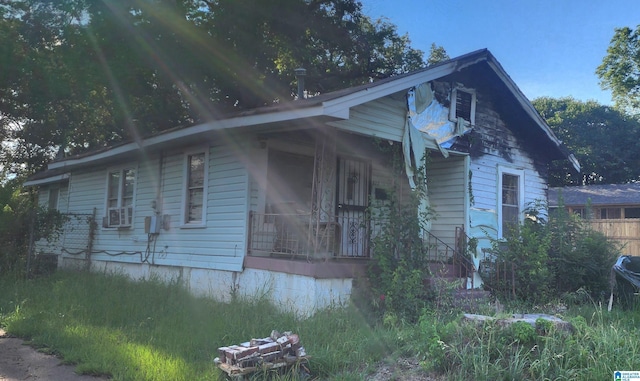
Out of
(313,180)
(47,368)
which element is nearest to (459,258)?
(313,180)

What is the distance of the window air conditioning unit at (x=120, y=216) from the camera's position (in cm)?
1199

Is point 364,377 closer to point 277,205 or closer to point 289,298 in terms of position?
point 289,298

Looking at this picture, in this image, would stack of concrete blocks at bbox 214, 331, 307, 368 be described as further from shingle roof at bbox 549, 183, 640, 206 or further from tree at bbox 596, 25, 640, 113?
tree at bbox 596, 25, 640, 113

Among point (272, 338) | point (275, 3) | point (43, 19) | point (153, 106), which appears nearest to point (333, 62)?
point (275, 3)

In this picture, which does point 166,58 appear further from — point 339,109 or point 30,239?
point 339,109

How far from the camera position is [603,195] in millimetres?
24734

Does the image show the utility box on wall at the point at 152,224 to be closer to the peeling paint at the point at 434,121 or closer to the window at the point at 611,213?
the peeling paint at the point at 434,121

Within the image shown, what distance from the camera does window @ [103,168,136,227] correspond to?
12.1 m

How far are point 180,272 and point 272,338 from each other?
593cm

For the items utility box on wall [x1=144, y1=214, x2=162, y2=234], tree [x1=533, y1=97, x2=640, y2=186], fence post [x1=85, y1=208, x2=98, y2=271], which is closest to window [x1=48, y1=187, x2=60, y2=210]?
fence post [x1=85, y1=208, x2=98, y2=271]

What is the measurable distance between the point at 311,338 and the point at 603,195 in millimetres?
24226

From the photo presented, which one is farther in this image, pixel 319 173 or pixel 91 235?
pixel 91 235

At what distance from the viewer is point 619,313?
7195 mm

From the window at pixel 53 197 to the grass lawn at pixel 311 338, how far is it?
937 centimetres
